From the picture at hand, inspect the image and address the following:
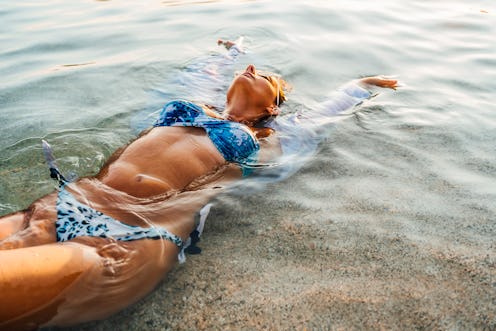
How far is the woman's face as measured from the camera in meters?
3.20

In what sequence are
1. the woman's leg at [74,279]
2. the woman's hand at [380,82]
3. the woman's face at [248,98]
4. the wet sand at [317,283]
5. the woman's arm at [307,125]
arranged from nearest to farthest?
the woman's leg at [74,279], the wet sand at [317,283], the woman's arm at [307,125], the woman's face at [248,98], the woman's hand at [380,82]

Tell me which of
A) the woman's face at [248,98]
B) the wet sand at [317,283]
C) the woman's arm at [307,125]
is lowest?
the wet sand at [317,283]

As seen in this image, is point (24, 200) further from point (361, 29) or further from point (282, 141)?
point (361, 29)

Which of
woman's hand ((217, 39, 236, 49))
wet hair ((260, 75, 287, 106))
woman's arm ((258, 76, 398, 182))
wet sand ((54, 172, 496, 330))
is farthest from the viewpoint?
woman's hand ((217, 39, 236, 49))

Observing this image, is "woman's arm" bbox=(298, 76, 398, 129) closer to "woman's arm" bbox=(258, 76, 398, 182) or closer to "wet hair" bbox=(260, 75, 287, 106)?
"woman's arm" bbox=(258, 76, 398, 182)

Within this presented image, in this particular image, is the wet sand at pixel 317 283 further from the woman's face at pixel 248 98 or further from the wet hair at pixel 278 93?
the wet hair at pixel 278 93

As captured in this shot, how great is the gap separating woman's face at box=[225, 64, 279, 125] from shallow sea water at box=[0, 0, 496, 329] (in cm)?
53

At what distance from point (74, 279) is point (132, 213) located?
50 centimetres

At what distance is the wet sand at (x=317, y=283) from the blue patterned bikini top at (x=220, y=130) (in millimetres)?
515

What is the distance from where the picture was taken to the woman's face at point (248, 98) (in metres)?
3.20

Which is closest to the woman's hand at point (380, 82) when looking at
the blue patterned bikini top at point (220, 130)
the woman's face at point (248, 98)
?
the woman's face at point (248, 98)

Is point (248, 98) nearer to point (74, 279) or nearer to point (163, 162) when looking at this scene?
point (163, 162)

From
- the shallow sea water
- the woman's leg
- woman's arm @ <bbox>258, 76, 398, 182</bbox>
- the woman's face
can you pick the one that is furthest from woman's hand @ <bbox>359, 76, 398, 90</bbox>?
the woman's leg

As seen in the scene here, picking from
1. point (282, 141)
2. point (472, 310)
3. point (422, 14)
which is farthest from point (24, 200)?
point (422, 14)
